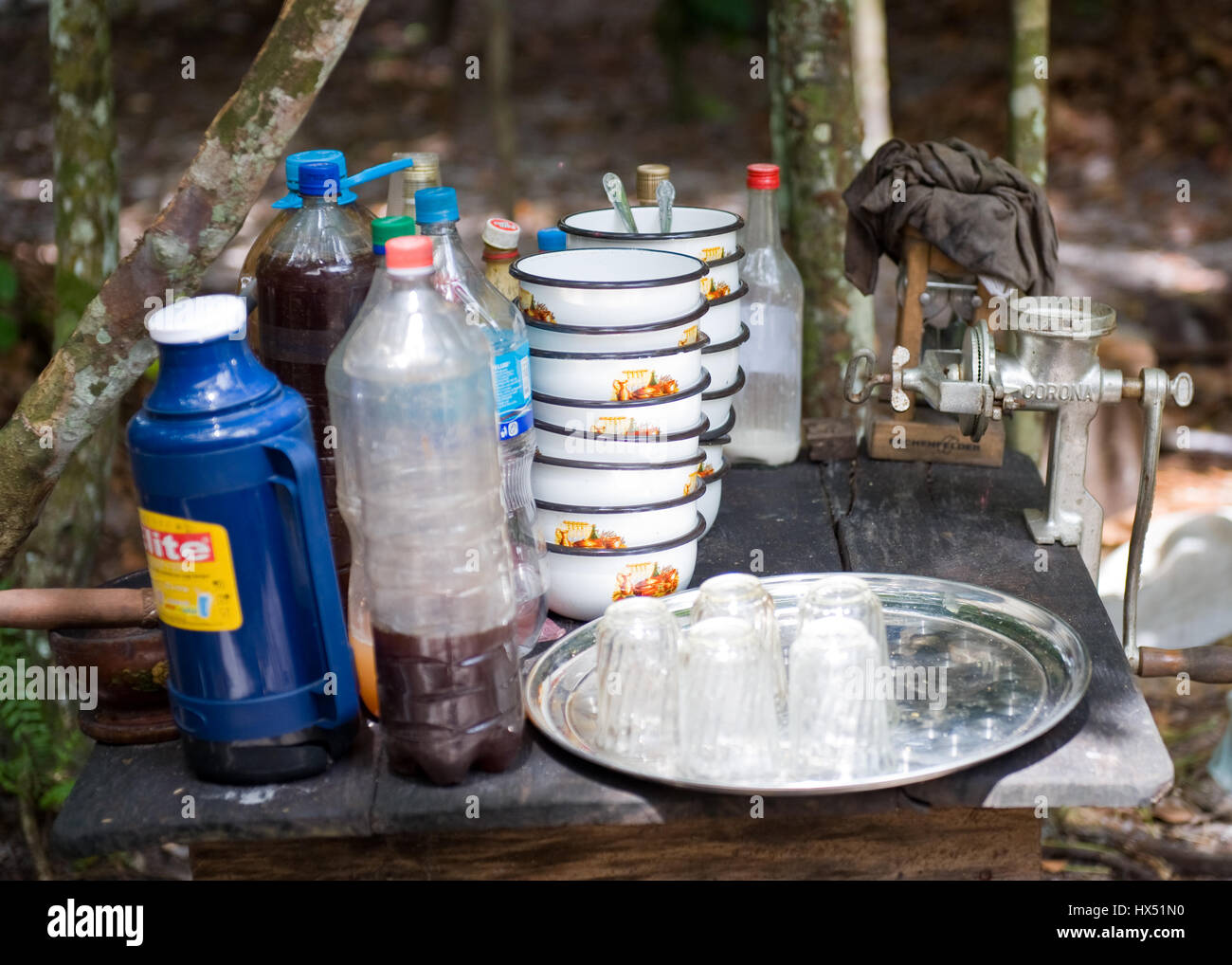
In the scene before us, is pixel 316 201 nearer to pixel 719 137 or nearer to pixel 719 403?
pixel 719 403

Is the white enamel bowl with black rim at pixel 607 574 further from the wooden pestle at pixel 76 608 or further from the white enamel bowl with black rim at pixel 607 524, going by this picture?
the wooden pestle at pixel 76 608

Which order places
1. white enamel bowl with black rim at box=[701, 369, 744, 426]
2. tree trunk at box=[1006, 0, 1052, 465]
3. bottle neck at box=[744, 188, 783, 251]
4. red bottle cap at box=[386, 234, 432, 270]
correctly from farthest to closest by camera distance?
tree trunk at box=[1006, 0, 1052, 465] < bottle neck at box=[744, 188, 783, 251] < white enamel bowl with black rim at box=[701, 369, 744, 426] < red bottle cap at box=[386, 234, 432, 270]

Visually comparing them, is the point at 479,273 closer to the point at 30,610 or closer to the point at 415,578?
→ the point at 415,578

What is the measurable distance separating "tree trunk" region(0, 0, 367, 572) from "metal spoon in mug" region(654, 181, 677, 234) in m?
0.55

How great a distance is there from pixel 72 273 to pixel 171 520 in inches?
68.1

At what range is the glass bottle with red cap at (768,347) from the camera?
239 centimetres

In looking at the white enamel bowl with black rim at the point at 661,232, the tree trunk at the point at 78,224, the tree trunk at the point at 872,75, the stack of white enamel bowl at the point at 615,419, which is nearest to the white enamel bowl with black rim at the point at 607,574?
the stack of white enamel bowl at the point at 615,419

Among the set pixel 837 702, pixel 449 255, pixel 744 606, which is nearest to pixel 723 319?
pixel 449 255

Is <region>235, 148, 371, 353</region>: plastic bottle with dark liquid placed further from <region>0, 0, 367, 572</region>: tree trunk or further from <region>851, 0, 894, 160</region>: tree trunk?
<region>851, 0, 894, 160</region>: tree trunk

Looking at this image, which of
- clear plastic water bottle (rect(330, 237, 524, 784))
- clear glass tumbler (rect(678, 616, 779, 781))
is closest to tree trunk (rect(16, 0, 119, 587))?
clear plastic water bottle (rect(330, 237, 524, 784))

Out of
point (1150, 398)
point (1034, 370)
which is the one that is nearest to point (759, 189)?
point (1034, 370)

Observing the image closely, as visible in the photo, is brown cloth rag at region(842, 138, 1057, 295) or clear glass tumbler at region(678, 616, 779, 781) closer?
clear glass tumbler at region(678, 616, 779, 781)

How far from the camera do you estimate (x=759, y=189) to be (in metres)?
2.35

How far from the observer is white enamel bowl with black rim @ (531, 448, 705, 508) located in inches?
69.4
